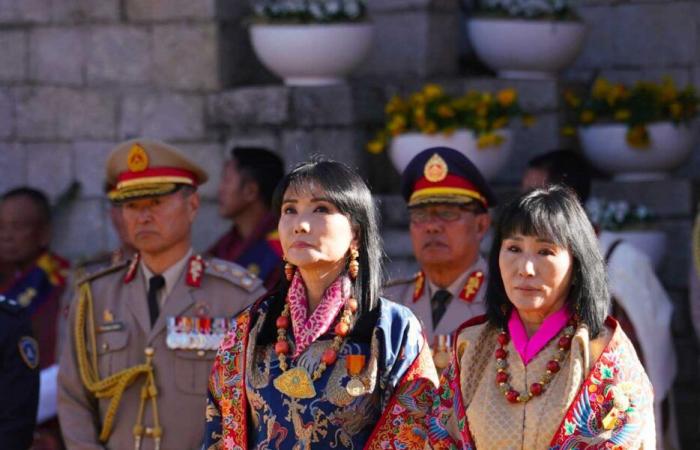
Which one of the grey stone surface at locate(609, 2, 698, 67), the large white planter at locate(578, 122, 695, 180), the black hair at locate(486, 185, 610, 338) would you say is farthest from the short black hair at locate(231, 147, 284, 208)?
the black hair at locate(486, 185, 610, 338)

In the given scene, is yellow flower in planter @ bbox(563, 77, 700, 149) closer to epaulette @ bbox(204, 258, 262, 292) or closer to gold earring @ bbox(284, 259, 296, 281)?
epaulette @ bbox(204, 258, 262, 292)

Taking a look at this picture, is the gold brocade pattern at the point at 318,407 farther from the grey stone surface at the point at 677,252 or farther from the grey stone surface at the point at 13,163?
the grey stone surface at the point at 13,163

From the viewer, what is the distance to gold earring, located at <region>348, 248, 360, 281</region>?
477cm

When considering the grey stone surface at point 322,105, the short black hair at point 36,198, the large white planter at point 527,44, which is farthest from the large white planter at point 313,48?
the short black hair at point 36,198

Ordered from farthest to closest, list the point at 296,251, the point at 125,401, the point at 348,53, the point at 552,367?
the point at 348,53 → the point at 125,401 → the point at 296,251 → the point at 552,367

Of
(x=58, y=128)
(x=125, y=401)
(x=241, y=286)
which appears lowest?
(x=125, y=401)

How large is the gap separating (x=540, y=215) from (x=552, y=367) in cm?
40

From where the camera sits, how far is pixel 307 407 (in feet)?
15.0

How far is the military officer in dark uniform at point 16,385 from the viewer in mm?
5703

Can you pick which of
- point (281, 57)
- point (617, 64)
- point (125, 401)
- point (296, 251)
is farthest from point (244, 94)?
point (296, 251)

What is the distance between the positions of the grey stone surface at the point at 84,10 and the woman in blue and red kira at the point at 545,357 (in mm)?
4318

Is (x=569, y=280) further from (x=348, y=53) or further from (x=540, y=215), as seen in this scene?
(x=348, y=53)

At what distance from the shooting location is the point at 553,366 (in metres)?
4.39

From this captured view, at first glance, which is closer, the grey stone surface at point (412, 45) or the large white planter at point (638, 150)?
the large white planter at point (638, 150)
